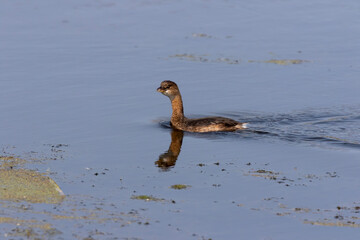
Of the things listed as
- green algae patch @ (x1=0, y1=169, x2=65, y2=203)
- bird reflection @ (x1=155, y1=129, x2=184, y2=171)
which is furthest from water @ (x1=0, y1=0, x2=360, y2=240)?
green algae patch @ (x1=0, y1=169, x2=65, y2=203)

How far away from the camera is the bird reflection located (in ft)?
46.4

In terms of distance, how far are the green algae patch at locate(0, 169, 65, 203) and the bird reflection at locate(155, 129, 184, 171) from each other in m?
2.26

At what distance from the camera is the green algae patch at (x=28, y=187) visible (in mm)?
11766

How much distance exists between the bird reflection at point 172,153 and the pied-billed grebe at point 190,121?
0.22 metres

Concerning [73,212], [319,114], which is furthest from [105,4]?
[73,212]

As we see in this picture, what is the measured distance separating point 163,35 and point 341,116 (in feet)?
27.3

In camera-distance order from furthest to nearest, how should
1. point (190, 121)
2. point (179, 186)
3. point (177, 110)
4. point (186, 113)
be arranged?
Answer: point (186, 113), point (177, 110), point (190, 121), point (179, 186)

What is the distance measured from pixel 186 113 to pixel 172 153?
3.41 meters

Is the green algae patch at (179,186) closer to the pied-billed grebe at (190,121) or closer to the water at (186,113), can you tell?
the water at (186,113)

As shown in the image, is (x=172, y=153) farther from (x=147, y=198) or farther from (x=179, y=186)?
(x=147, y=198)

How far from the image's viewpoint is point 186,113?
18422 mm

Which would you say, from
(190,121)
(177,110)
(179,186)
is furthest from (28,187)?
(177,110)

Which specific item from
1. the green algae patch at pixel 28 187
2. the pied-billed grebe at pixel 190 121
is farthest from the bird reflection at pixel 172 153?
the green algae patch at pixel 28 187

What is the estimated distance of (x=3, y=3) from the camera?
28.3 meters
